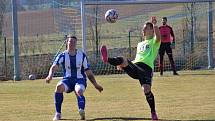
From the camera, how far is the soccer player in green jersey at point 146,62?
12.0m

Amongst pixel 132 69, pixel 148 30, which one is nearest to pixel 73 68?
pixel 132 69

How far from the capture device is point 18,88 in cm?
1928

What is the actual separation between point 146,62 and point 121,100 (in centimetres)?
349

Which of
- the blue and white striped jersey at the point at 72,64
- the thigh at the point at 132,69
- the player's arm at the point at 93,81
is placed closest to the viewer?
the thigh at the point at 132,69

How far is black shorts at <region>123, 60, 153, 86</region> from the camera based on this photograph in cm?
1206

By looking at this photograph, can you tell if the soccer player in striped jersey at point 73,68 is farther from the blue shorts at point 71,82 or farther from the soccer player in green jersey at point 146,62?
the soccer player in green jersey at point 146,62

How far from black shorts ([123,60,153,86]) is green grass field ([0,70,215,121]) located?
2.53 feet

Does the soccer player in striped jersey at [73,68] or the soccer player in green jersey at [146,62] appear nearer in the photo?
the soccer player in green jersey at [146,62]

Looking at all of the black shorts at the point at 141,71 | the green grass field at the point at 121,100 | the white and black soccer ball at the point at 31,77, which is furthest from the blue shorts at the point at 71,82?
the white and black soccer ball at the point at 31,77

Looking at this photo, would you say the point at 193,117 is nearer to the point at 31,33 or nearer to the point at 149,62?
the point at 149,62

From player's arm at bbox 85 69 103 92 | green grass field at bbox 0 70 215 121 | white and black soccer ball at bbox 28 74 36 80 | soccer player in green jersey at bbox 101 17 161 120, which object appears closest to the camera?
soccer player in green jersey at bbox 101 17 161 120

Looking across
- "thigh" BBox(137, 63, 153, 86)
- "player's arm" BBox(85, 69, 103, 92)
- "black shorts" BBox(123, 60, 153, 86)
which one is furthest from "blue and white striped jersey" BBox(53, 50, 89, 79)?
"thigh" BBox(137, 63, 153, 86)

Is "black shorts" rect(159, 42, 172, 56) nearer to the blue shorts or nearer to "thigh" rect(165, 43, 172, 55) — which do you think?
"thigh" rect(165, 43, 172, 55)

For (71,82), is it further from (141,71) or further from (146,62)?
(146,62)
